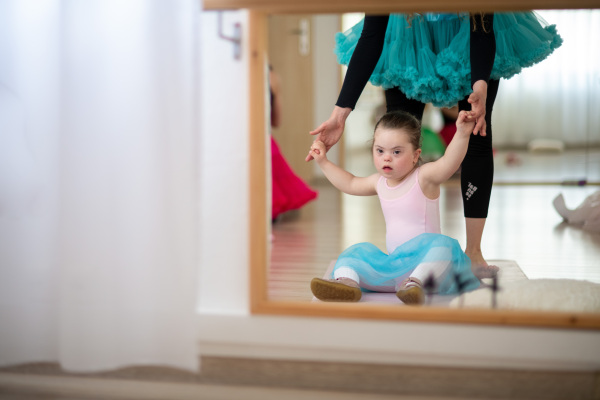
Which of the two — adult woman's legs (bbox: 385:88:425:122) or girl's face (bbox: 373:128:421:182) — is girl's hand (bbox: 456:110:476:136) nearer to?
girl's face (bbox: 373:128:421:182)

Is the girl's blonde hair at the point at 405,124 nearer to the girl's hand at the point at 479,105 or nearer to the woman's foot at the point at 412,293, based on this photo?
the girl's hand at the point at 479,105

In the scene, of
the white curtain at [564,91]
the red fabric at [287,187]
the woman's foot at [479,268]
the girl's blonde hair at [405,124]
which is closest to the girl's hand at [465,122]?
the girl's blonde hair at [405,124]

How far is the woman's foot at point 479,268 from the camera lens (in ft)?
6.45

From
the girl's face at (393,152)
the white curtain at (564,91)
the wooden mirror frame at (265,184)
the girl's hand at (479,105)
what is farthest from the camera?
the white curtain at (564,91)

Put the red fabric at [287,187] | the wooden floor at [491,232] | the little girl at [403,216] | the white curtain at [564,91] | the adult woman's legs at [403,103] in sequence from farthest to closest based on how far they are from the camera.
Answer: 1. the white curtain at [564,91]
2. the red fabric at [287,187]
3. the wooden floor at [491,232]
4. the adult woman's legs at [403,103]
5. the little girl at [403,216]

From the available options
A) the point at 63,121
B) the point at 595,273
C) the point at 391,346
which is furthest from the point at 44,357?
the point at 595,273

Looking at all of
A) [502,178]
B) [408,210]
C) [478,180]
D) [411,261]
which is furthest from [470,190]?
[502,178]

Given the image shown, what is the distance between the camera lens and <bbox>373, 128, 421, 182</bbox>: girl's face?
192cm

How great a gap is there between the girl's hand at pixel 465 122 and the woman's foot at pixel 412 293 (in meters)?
0.41

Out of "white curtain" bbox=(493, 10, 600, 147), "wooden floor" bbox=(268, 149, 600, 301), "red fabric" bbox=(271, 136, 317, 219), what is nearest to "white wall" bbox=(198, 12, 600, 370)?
"wooden floor" bbox=(268, 149, 600, 301)

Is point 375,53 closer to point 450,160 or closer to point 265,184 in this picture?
point 450,160

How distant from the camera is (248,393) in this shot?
4.45ft

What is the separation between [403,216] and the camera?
1.96 metres

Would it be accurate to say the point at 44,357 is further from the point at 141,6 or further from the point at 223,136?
the point at 141,6
